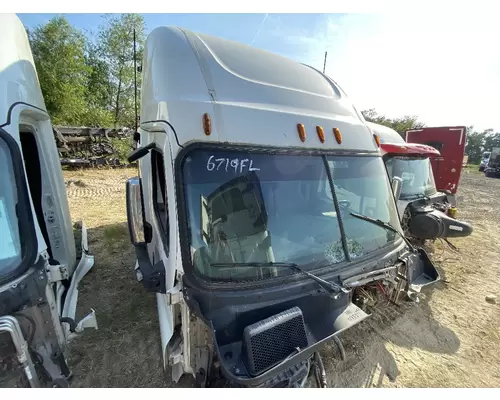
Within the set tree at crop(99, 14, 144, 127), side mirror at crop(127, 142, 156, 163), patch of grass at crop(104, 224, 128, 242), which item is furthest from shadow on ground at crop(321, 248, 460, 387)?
tree at crop(99, 14, 144, 127)

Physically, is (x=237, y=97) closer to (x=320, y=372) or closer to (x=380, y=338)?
(x=320, y=372)

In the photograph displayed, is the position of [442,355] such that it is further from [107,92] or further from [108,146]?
[107,92]

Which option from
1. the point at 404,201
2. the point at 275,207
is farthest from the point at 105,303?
the point at 404,201

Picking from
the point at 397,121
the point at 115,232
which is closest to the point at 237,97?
the point at 115,232

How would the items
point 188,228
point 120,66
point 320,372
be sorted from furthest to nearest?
1. point 120,66
2. point 320,372
3. point 188,228

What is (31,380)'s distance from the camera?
176 cm

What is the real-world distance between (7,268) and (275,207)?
1.86 m

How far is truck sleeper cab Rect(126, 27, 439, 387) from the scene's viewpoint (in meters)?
1.79

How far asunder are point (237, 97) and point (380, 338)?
3.18 meters

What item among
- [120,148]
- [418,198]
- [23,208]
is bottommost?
[418,198]

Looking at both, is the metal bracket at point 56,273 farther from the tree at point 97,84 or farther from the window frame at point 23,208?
the tree at point 97,84

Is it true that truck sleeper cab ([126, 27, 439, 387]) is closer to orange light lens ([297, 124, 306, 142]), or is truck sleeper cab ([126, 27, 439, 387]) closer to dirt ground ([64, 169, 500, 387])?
orange light lens ([297, 124, 306, 142])

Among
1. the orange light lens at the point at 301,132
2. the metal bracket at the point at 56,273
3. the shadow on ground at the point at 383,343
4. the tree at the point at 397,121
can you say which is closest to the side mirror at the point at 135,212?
the metal bracket at the point at 56,273

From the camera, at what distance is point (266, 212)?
6.79 feet
